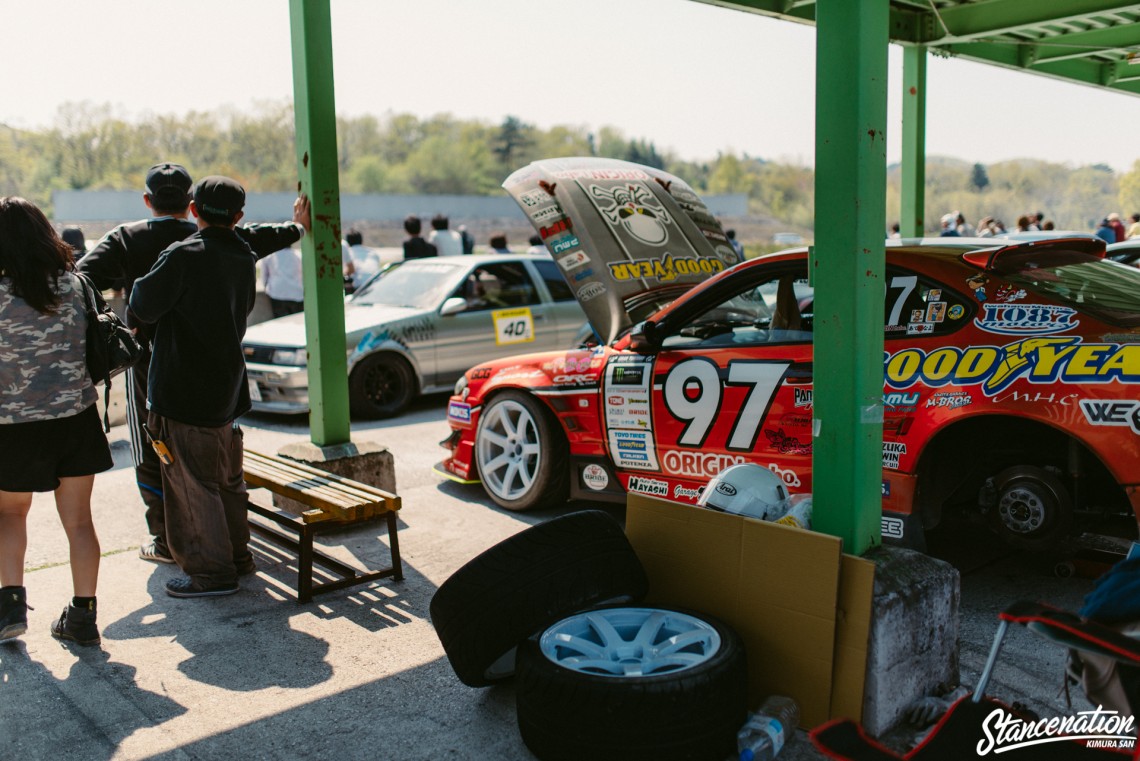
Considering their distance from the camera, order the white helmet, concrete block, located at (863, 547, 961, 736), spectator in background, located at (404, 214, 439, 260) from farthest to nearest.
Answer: spectator in background, located at (404, 214, 439, 260) < the white helmet < concrete block, located at (863, 547, 961, 736)

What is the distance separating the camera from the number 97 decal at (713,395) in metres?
4.66

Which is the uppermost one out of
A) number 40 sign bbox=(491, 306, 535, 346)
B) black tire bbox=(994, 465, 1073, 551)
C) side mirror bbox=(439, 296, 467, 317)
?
side mirror bbox=(439, 296, 467, 317)

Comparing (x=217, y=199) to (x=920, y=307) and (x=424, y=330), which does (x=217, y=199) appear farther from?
(x=424, y=330)

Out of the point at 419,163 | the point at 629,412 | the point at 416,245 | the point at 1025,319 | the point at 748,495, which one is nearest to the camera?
the point at 748,495

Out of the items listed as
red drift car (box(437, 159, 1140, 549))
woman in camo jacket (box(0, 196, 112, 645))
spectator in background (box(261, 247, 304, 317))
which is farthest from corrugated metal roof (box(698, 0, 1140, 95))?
spectator in background (box(261, 247, 304, 317))

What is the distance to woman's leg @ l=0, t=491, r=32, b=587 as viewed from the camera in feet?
12.9

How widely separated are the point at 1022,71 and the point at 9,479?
9.93 meters

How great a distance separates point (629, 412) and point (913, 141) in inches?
241

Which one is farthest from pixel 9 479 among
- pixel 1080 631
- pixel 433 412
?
pixel 433 412

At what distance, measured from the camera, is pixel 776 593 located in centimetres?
329

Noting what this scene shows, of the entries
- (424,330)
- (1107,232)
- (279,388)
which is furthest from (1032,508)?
(1107,232)

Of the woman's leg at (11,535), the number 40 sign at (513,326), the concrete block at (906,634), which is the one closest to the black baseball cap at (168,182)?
the woman's leg at (11,535)

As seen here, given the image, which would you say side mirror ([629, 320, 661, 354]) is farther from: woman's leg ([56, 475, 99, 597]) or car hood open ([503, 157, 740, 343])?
woman's leg ([56, 475, 99, 597])

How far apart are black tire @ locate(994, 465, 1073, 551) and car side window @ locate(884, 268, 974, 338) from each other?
702mm
